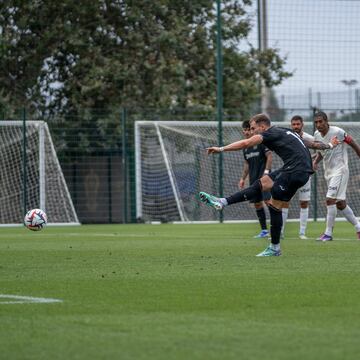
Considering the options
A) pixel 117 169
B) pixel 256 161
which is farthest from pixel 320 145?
pixel 117 169

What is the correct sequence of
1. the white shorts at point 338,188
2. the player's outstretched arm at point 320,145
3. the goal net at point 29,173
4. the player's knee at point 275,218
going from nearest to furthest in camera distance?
the player's knee at point 275,218, the player's outstretched arm at point 320,145, the white shorts at point 338,188, the goal net at point 29,173

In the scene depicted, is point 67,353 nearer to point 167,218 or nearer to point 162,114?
point 167,218

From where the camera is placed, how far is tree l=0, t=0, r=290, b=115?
3353 centimetres

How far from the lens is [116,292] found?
9078 millimetres

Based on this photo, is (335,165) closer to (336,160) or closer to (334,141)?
(336,160)

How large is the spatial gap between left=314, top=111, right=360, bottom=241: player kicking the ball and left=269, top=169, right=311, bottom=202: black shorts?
376 centimetres

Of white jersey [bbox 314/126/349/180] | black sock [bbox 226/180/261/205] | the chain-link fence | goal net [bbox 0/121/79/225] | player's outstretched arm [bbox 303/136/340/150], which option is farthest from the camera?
the chain-link fence

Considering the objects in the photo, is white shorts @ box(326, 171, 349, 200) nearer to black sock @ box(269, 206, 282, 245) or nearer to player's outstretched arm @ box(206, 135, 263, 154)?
black sock @ box(269, 206, 282, 245)

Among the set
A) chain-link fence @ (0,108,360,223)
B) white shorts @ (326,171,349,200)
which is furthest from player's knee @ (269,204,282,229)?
chain-link fence @ (0,108,360,223)

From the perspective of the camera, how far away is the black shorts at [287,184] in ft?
45.3

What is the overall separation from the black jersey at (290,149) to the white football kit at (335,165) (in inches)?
148

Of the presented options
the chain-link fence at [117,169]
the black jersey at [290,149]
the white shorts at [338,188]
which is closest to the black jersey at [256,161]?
the white shorts at [338,188]

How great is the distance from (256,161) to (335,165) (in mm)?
2544

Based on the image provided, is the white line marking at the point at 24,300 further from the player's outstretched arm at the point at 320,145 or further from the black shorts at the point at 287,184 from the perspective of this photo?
the player's outstretched arm at the point at 320,145
